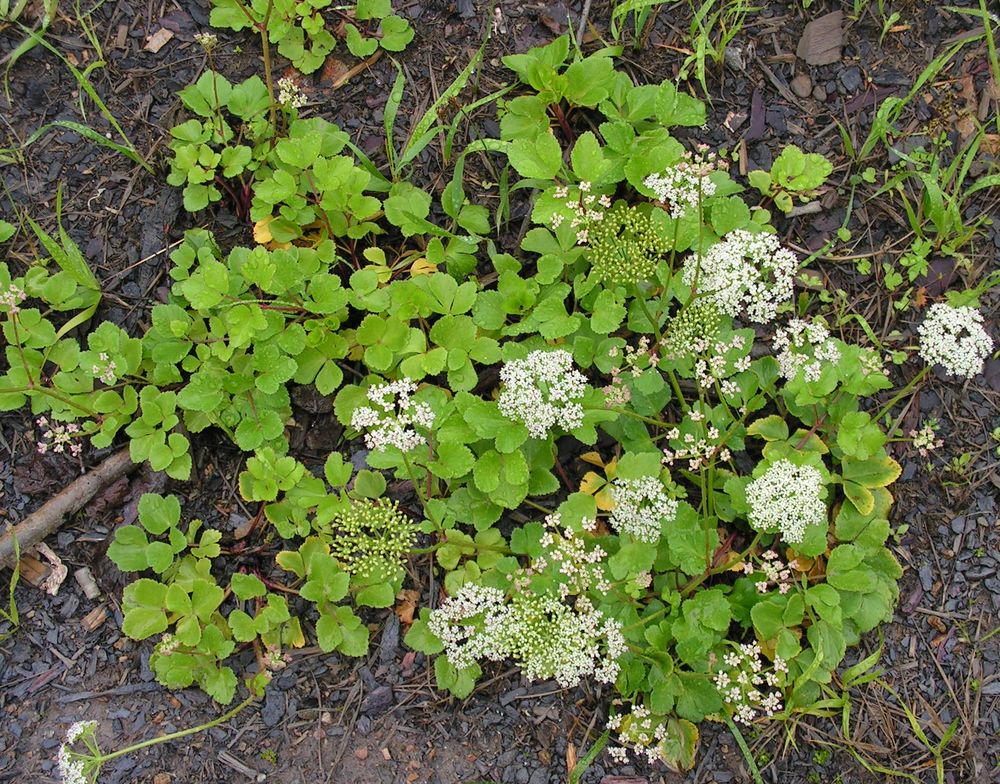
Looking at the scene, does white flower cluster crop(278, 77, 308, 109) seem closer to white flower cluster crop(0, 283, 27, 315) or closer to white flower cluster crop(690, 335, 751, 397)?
white flower cluster crop(0, 283, 27, 315)

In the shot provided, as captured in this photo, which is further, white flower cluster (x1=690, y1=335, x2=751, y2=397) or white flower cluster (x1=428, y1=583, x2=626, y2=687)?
white flower cluster (x1=690, y1=335, x2=751, y2=397)

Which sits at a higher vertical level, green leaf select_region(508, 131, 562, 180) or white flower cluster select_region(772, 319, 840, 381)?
green leaf select_region(508, 131, 562, 180)

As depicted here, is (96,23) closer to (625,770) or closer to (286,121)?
(286,121)

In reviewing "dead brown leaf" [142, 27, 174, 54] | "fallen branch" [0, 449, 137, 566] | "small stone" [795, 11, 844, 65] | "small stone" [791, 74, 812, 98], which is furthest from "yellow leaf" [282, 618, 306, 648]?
"small stone" [795, 11, 844, 65]

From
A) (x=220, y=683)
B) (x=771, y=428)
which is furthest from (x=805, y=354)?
(x=220, y=683)

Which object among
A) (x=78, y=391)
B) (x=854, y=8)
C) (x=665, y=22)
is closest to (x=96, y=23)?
(x=78, y=391)

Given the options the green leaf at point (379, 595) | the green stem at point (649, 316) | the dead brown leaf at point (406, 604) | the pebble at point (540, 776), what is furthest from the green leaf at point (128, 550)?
the green stem at point (649, 316)

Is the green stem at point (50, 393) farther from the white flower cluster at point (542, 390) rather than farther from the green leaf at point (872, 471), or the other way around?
the green leaf at point (872, 471)
